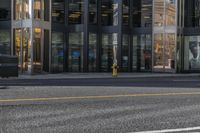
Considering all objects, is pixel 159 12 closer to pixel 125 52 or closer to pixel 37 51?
pixel 125 52

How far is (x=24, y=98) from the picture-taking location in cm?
1337

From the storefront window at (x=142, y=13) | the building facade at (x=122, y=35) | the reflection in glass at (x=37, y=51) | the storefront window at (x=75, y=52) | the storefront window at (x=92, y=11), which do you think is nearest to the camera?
the reflection in glass at (x=37, y=51)

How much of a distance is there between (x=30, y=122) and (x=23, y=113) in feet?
3.82

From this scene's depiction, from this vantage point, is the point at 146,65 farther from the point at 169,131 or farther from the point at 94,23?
the point at 169,131

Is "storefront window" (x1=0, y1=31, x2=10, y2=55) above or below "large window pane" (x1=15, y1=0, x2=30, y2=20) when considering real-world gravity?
below

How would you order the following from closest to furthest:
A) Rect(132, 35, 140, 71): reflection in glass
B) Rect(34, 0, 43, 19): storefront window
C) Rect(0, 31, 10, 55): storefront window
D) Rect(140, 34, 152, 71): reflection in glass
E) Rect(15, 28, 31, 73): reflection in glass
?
1. Rect(15, 28, 31, 73): reflection in glass
2. Rect(34, 0, 43, 19): storefront window
3. Rect(0, 31, 10, 55): storefront window
4. Rect(140, 34, 152, 71): reflection in glass
5. Rect(132, 35, 140, 71): reflection in glass

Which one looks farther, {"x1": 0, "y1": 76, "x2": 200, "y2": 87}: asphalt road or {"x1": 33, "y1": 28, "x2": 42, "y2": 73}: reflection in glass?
{"x1": 33, "y1": 28, "x2": 42, "y2": 73}: reflection in glass

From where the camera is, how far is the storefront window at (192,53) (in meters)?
40.2

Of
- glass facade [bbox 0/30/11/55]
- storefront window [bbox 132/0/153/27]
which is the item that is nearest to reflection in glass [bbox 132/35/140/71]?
storefront window [bbox 132/0/153/27]

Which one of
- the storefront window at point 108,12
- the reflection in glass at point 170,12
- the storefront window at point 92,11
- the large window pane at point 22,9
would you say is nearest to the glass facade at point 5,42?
the large window pane at point 22,9

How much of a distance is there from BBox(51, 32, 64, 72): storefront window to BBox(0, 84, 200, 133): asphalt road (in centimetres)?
2467

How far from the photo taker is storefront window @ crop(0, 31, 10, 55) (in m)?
38.2

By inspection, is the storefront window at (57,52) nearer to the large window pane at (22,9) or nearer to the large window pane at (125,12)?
the large window pane at (22,9)

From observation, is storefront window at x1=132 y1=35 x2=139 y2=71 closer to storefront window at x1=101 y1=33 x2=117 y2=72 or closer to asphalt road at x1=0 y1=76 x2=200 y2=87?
storefront window at x1=101 y1=33 x2=117 y2=72
